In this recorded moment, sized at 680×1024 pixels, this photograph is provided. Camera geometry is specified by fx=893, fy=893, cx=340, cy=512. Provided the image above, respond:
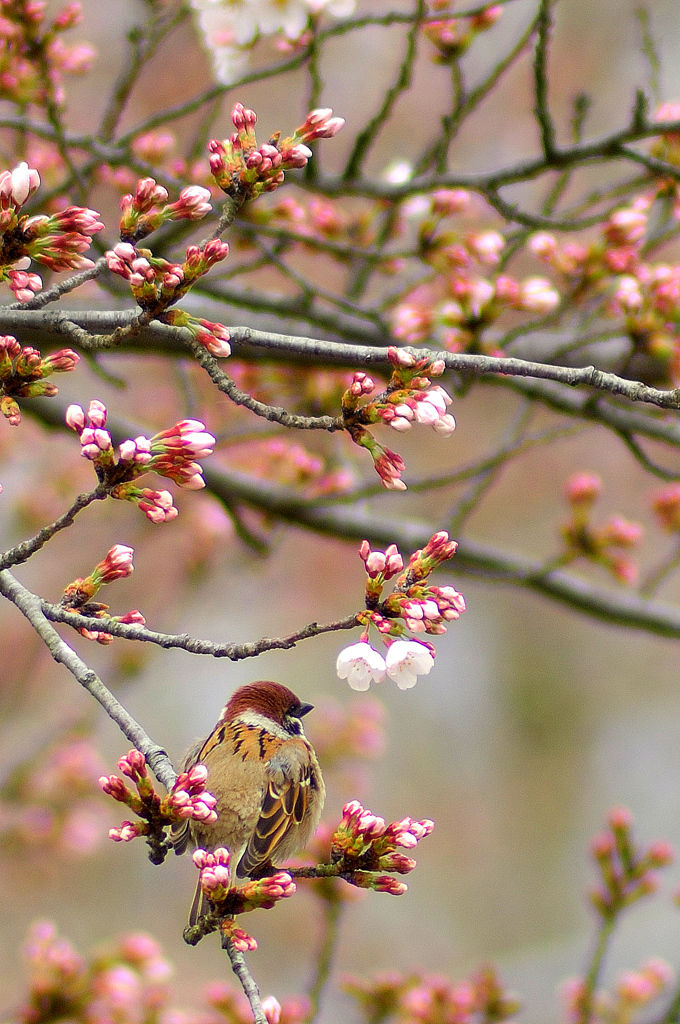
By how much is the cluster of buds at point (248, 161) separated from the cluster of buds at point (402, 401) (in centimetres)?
46

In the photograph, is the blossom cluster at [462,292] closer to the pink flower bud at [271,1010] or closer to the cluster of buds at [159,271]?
the cluster of buds at [159,271]

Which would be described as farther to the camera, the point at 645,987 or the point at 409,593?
the point at 645,987

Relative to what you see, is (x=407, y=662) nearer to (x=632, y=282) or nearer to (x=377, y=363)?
(x=377, y=363)

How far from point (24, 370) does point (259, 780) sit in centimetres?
118

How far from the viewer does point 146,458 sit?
1612 millimetres

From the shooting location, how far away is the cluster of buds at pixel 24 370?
172 cm

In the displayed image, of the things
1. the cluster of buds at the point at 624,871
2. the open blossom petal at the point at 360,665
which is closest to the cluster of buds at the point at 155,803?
the open blossom petal at the point at 360,665

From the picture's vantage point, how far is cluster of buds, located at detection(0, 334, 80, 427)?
172 centimetres

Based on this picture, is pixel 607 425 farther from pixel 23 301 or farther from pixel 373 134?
pixel 23 301

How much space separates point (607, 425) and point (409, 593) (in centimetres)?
177

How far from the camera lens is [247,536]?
13.0 ft

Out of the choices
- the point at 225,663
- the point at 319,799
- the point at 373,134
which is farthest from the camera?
the point at 225,663

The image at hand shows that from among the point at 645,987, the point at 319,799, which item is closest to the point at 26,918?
the point at 645,987

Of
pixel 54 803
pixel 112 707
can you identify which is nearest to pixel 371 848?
pixel 112 707
